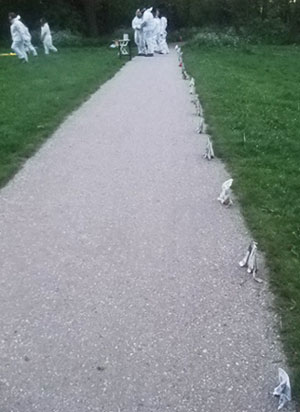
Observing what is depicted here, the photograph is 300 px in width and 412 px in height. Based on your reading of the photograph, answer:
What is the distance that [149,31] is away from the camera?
26.0 meters

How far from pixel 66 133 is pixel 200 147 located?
8.66ft

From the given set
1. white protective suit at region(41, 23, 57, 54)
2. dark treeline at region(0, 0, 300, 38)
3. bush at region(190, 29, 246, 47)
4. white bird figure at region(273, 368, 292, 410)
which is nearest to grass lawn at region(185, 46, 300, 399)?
white bird figure at region(273, 368, 292, 410)

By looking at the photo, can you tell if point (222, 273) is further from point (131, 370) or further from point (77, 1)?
point (77, 1)

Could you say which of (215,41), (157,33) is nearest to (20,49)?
(157,33)

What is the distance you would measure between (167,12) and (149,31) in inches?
671

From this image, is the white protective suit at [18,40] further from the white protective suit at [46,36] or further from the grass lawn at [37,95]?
the white protective suit at [46,36]

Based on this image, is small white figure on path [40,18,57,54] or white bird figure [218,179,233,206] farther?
small white figure on path [40,18,57,54]

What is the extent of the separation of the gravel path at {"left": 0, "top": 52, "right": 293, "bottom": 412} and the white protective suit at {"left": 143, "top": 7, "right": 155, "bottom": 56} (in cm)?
1969

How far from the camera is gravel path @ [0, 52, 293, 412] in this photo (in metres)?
3.17

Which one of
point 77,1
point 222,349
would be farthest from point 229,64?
point 77,1

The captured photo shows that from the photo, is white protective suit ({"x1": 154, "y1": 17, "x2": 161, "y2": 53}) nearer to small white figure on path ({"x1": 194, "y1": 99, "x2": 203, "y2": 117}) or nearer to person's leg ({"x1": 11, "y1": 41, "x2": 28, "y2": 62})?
person's leg ({"x1": 11, "y1": 41, "x2": 28, "y2": 62})

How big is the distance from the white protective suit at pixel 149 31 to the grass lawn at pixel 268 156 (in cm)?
812

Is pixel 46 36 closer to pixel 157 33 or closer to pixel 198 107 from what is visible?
pixel 157 33

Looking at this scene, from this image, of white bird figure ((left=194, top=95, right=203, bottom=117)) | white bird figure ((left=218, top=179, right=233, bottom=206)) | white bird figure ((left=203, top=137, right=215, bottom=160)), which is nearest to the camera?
white bird figure ((left=218, top=179, right=233, bottom=206))
